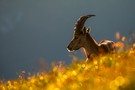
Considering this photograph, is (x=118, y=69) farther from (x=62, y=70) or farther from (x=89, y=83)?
(x=62, y=70)

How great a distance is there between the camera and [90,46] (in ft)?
63.7

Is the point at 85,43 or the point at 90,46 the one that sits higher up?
the point at 85,43

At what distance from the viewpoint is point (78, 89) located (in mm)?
5332

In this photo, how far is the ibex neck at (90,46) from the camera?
19.2 metres

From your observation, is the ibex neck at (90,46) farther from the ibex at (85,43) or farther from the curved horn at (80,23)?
the curved horn at (80,23)

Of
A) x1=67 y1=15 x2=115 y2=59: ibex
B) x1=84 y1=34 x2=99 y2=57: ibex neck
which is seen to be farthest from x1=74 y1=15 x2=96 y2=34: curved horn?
x1=84 y1=34 x2=99 y2=57: ibex neck

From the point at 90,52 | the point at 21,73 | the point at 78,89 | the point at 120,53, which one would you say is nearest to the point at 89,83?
the point at 78,89

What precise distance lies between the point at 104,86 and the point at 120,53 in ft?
12.9

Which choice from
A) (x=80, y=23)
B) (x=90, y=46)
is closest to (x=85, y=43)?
(x=90, y=46)

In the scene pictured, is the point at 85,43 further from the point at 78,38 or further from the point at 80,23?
the point at 80,23

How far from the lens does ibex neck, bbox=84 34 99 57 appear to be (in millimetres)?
19219

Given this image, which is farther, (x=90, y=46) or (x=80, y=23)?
(x=90, y=46)

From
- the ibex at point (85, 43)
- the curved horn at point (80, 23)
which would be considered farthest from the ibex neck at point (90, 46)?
the curved horn at point (80, 23)

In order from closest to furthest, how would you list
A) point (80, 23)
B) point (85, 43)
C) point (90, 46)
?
point (80, 23)
point (90, 46)
point (85, 43)
